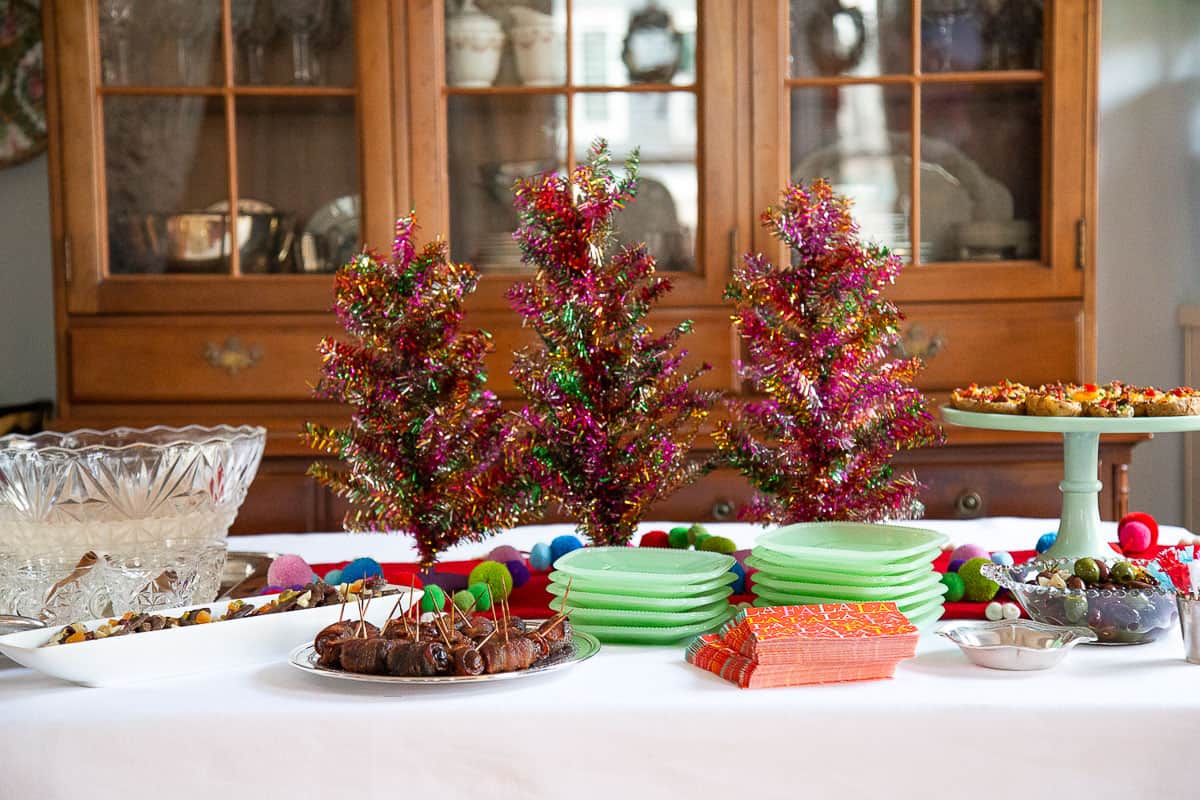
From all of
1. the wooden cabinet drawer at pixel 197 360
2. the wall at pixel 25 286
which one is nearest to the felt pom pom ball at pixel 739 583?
the wooden cabinet drawer at pixel 197 360

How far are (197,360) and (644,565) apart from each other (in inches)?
59.1

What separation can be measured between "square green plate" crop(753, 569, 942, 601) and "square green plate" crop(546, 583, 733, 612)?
13 millimetres

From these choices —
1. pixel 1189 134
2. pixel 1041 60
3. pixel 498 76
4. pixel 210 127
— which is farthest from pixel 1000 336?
pixel 210 127

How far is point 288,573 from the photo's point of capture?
1.19m

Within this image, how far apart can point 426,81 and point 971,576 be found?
1.57 meters

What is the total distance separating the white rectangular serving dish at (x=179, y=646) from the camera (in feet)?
2.99

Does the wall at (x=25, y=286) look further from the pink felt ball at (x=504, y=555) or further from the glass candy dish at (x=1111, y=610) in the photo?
the glass candy dish at (x=1111, y=610)

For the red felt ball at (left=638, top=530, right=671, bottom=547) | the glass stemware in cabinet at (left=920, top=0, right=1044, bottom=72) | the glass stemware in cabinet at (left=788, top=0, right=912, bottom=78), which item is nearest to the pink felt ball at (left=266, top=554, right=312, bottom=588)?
the red felt ball at (left=638, top=530, right=671, bottom=547)

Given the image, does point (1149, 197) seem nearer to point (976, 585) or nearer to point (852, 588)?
point (976, 585)

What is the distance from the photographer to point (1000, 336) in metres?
2.34

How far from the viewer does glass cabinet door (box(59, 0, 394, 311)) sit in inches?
92.5

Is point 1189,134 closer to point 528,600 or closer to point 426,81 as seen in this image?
point 426,81

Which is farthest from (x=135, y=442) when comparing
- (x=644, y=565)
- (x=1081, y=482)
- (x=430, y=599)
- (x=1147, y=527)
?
(x=1147, y=527)

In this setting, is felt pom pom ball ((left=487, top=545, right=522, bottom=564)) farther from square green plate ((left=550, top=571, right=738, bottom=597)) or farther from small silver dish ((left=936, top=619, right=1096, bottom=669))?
small silver dish ((left=936, top=619, right=1096, bottom=669))
